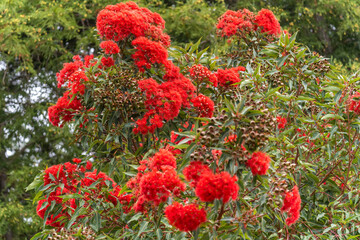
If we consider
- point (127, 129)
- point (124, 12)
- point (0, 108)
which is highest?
point (124, 12)

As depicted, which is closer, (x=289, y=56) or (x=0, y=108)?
(x=289, y=56)

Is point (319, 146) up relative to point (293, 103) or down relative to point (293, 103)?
down

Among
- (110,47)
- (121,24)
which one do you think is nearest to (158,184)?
(110,47)

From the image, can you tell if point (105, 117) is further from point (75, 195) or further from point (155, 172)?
point (155, 172)

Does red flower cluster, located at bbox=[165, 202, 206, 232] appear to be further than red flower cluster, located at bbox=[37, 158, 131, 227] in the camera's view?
No

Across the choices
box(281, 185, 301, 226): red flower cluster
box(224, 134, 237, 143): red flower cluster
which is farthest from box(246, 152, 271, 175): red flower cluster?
box(281, 185, 301, 226): red flower cluster

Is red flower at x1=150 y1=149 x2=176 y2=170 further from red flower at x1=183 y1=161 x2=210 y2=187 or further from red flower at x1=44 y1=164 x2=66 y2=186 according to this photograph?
red flower at x1=44 y1=164 x2=66 y2=186

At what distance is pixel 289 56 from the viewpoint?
11.3 ft

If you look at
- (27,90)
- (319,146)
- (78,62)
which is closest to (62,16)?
(27,90)

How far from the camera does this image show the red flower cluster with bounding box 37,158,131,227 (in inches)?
132

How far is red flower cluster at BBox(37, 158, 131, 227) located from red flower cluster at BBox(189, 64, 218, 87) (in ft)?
3.25

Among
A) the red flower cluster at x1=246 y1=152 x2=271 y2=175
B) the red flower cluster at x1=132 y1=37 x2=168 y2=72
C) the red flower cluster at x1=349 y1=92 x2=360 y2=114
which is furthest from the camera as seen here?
the red flower cluster at x1=132 y1=37 x2=168 y2=72

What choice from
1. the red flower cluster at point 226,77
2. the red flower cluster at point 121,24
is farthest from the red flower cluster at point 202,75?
the red flower cluster at point 121,24

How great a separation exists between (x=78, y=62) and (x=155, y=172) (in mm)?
1581
